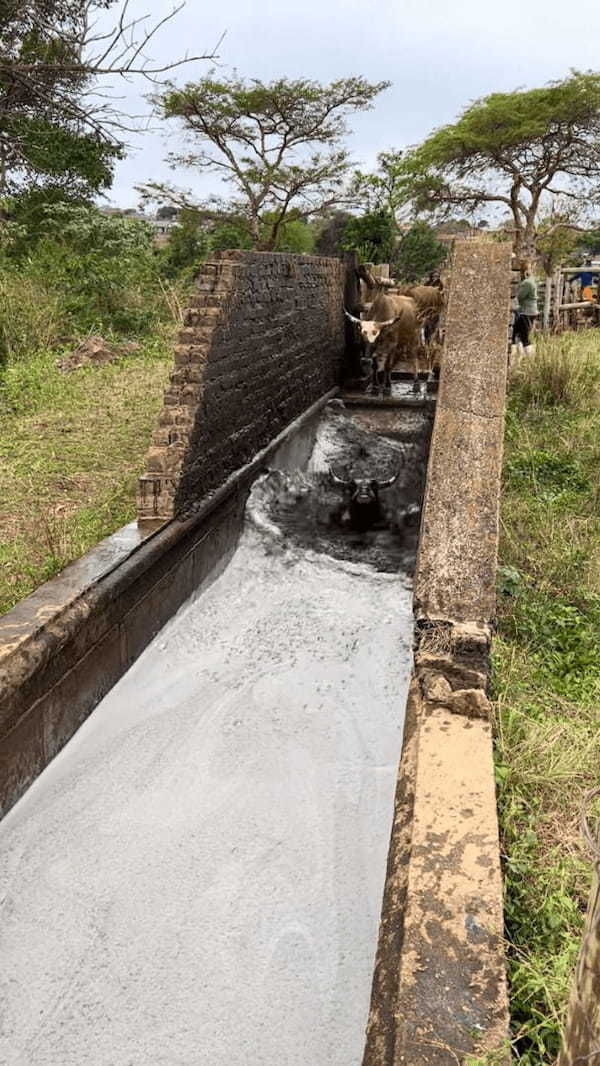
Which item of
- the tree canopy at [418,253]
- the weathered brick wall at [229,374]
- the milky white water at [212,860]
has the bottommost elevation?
the milky white water at [212,860]

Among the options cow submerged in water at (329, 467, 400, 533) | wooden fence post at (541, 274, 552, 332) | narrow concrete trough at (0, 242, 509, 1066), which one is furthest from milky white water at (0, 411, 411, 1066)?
wooden fence post at (541, 274, 552, 332)

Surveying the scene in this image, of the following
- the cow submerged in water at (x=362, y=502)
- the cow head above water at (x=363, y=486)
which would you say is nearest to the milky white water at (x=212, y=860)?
the cow submerged in water at (x=362, y=502)

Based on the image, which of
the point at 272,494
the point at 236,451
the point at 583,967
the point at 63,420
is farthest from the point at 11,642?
the point at 63,420

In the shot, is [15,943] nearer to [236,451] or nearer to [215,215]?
[236,451]

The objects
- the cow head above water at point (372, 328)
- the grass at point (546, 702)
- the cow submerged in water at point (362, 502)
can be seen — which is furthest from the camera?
the cow head above water at point (372, 328)

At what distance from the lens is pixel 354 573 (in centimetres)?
566

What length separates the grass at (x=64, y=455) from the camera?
174 inches

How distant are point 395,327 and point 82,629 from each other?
739cm

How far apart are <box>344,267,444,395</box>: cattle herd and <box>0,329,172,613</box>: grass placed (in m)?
2.57

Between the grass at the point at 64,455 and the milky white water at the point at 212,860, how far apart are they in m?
0.82

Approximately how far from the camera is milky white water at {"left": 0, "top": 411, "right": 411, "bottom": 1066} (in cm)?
257

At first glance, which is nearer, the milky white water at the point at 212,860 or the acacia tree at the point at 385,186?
the milky white water at the point at 212,860

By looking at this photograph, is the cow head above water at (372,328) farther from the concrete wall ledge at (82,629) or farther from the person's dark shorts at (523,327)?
the concrete wall ledge at (82,629)

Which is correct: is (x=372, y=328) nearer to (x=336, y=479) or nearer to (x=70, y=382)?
(x=336, y=479)
